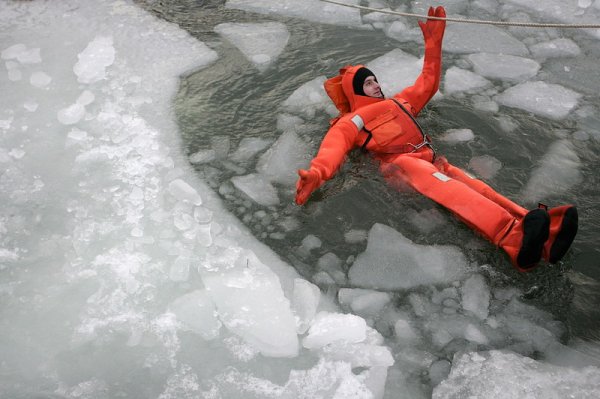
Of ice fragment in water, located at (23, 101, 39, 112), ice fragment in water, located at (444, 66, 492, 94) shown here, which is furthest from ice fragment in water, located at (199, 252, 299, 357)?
ice fragment in water, located at (444, 66, 492, 94)

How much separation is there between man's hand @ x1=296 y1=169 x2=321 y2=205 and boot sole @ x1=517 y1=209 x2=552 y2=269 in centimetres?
76

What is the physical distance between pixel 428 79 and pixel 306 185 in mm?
895

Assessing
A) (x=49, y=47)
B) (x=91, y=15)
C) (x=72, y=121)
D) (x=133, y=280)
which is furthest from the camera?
(x=91, y=15)

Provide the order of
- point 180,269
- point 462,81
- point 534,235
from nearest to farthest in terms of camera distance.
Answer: point 534,235, point 180,269, point 462,81

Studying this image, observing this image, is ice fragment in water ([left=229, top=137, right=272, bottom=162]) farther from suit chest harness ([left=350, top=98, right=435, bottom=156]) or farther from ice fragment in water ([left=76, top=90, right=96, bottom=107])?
ice fragment in water ([left=76, top=90, right=96, bottom=107])

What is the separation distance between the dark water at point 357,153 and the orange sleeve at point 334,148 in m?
0.12

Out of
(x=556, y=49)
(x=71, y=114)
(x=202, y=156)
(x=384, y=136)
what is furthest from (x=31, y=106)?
(x=556, y=49)

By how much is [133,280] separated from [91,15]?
6.95 ft

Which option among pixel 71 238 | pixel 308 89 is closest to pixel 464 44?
pixel 308 89

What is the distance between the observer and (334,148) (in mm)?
2418

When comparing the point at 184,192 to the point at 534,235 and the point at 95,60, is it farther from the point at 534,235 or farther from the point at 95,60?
the point at 534,235

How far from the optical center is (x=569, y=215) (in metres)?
1.90

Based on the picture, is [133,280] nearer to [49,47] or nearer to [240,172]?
[240,172]

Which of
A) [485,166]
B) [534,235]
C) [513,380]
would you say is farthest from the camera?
[485,166]
